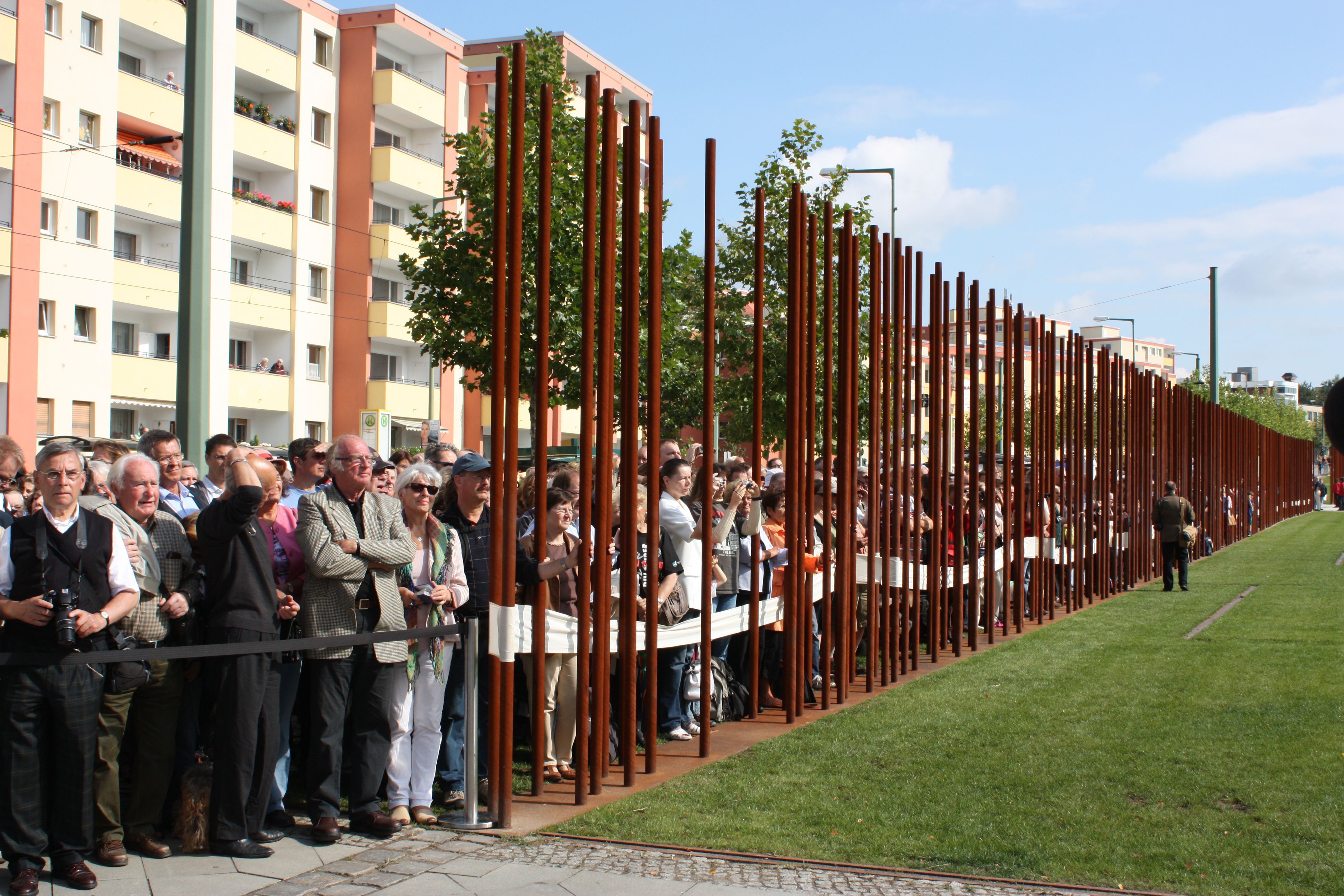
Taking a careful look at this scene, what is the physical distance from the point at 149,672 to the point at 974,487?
9.21m

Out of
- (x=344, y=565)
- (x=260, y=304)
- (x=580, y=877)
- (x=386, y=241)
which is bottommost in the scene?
(x=580, y=877)

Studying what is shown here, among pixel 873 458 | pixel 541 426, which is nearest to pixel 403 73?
pixel 873 458

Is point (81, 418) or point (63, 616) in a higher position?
point (81, 418)

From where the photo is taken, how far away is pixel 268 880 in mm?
5777

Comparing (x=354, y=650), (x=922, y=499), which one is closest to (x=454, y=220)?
(x=922, y=499)

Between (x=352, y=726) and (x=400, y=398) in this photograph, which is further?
(x=400, y=398)

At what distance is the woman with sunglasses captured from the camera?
22.4ft

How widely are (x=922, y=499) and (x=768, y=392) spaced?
5.80 meters

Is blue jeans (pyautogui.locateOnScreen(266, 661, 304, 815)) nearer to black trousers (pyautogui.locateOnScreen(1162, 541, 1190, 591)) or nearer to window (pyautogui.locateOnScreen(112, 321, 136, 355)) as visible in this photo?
black trousers (pyautogui.locateOnScreen(1162, 541, 1190, 591))

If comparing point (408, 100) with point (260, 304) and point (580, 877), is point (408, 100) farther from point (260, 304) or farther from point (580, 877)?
point (580, 877)

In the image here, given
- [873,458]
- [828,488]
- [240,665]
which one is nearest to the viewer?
[240,665]

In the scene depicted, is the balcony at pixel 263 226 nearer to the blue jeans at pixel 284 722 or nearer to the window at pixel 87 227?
the window at pixel 87 227

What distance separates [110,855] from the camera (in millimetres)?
5938

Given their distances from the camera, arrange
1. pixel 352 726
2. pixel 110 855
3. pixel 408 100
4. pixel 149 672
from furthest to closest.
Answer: pixel 408 100 → pixel 352 726 → pixel 149 672 → pixel 110 855
